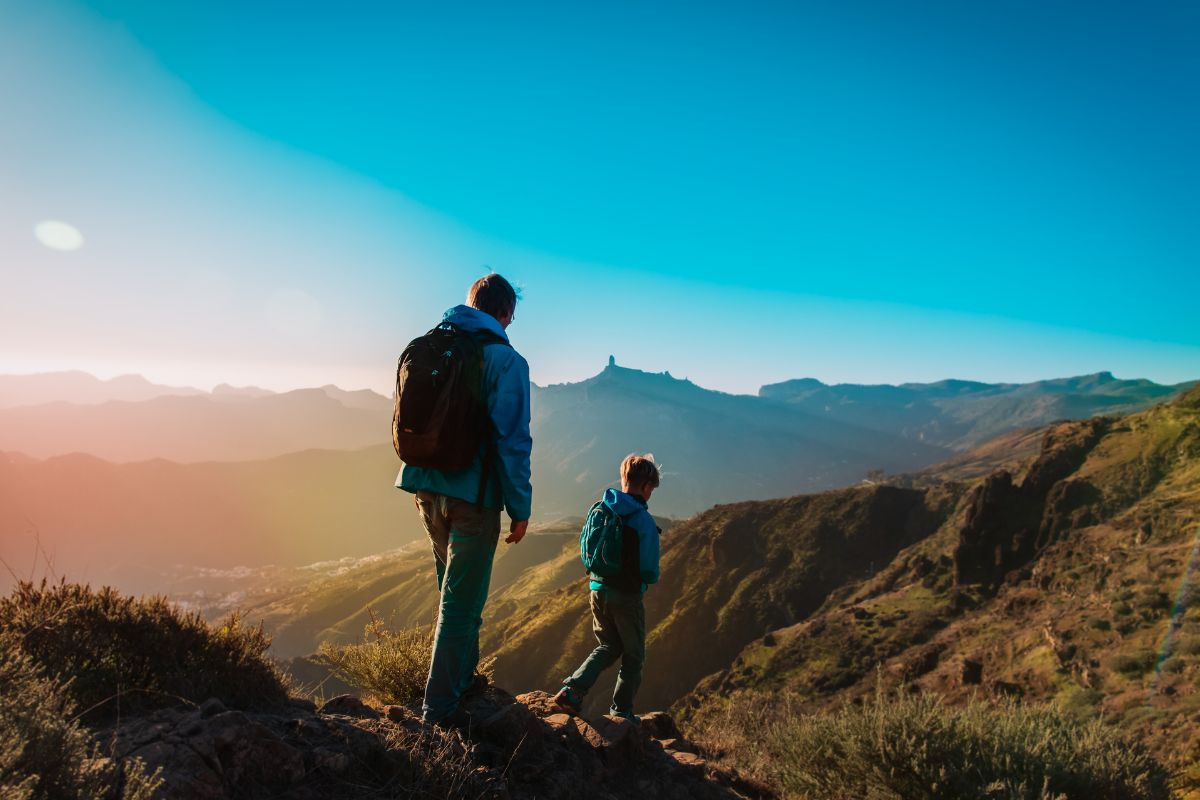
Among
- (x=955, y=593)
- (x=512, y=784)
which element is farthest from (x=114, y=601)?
(x=955, y=593)

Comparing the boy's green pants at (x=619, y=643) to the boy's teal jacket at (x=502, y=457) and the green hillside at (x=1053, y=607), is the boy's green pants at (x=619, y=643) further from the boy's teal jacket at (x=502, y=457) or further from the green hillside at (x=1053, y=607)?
the green hillside at (x=1053, y=607)

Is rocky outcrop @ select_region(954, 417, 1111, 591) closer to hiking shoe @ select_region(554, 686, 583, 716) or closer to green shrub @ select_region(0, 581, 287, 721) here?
hiking shoe @ select_region(554, 686, 583, 716)

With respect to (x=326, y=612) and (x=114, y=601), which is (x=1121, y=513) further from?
(x=326, y=612)

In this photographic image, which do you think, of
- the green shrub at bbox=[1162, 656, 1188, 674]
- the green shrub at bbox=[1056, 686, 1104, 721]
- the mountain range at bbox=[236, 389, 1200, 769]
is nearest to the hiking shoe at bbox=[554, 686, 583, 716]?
the mountain range at bbox=[236, 389, 1200, 769]

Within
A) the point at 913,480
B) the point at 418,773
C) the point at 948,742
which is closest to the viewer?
the point at 418,773

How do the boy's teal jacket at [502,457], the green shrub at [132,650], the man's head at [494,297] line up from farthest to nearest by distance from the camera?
the man's head at [494,297] < the boy's teal jacket at [502,457] < the green shrub at [132,650]

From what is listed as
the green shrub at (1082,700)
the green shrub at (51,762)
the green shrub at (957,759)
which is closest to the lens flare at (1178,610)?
the green shrub at (1082,700)

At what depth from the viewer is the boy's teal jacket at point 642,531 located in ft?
15.2

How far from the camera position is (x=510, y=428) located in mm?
3209

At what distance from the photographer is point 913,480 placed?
2630 inches

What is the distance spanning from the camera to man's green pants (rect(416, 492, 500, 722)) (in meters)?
3.16

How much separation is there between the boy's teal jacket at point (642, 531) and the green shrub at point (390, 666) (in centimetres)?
139

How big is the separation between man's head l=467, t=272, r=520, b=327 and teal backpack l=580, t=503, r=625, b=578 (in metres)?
1.85

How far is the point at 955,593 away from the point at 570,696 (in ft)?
80.1
